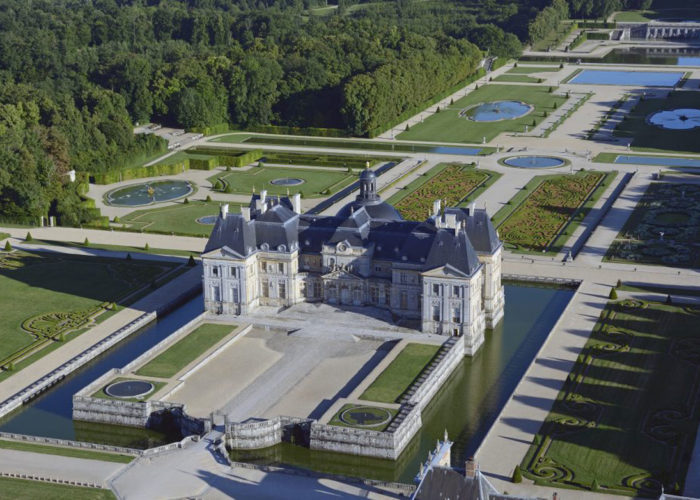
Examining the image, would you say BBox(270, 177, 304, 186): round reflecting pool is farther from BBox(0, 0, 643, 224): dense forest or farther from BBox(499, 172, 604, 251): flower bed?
BBox(499, 172, 604, 251): flower bed

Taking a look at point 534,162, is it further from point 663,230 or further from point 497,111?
point 497,111

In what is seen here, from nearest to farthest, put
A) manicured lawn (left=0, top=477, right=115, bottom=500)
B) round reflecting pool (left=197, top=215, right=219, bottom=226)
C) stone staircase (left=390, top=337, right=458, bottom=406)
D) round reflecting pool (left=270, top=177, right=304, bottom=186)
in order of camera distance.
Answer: manicured lawn (left=0, top=477, right=115, bottom=500), stone staircase (left=390, top=337, right=458, bottom=406), round reflecting pool (left=197, top=215, right=219, bottom=226), round reflecting pool (left=270, top=177, right=304, bottom=186)

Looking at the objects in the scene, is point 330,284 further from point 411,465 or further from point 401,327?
point 411,465

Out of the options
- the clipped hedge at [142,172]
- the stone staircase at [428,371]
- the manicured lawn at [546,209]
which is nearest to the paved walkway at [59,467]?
the stone staircase at [428,371]

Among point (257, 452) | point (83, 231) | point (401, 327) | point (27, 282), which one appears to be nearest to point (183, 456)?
point (257, 452)

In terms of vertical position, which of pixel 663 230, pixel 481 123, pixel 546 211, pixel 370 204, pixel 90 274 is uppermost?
pixel 370 204

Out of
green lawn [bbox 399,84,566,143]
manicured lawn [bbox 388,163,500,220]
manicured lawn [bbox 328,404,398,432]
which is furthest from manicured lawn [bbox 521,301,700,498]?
green lawn [bbox 399,84,566,143]

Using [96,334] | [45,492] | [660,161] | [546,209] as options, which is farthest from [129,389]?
[660,161]

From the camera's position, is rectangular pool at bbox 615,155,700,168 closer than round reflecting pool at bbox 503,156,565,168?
Yes
